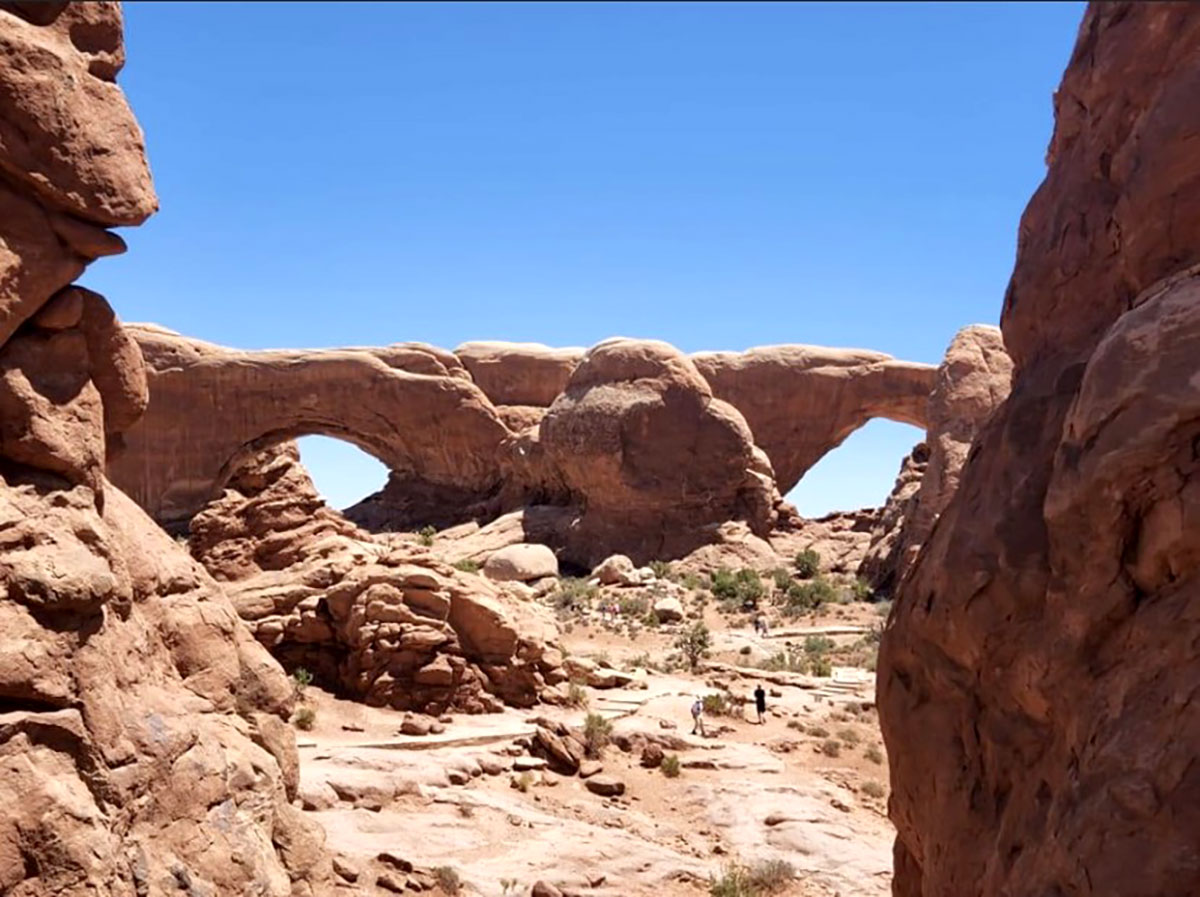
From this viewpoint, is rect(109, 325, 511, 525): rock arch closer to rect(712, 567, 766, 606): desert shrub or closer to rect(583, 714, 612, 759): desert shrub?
rect(712, 567, 766, 606): desert shrub

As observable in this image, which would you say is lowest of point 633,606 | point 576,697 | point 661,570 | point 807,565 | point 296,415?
point 576,697

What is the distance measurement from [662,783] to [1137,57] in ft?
31.1

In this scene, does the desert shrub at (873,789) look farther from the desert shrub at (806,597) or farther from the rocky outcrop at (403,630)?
the desert shrub at (806,597)

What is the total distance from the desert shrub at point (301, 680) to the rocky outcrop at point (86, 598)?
7054mm

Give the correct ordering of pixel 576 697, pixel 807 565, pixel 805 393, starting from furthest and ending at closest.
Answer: pixel 805 393 → pixel 807 565 → pixel 576 697

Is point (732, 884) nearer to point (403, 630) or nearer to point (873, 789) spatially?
point (873, 789)

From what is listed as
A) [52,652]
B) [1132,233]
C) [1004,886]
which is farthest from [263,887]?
[1132,233]

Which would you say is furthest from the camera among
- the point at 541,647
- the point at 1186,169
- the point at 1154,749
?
the point at 541,647

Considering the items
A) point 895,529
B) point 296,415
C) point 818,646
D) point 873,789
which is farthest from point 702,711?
point 296,415

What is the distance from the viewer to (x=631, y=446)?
30047 mm

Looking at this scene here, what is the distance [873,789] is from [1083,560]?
31.8 ft

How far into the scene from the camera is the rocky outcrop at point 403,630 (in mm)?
14172

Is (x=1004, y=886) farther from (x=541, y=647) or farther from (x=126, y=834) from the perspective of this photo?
(x=541, y=647)

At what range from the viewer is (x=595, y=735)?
13.2 m
